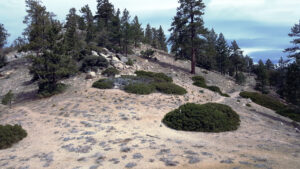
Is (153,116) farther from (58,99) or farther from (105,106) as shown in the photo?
(58,99)

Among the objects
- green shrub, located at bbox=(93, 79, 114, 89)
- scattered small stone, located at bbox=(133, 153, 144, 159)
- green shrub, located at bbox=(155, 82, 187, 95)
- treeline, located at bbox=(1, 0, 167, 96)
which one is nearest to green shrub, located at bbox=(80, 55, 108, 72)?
treeline, located at bbox=(1, 0, 167, 96)

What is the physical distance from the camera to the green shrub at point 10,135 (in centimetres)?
841

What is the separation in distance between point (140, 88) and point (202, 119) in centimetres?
875

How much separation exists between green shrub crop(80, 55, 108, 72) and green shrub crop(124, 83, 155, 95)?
830 cm

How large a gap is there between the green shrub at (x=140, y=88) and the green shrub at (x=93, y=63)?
8303 millimetres

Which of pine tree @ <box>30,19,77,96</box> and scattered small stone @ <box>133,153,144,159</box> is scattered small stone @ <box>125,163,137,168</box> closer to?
scattered small stone @ <box>133,153,144,159</box>

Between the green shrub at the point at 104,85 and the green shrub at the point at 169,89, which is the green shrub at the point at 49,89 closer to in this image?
the green shrub at the point at 104,85

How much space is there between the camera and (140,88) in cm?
1811

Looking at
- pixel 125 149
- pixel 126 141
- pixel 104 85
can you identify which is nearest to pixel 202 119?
pixel 126 141

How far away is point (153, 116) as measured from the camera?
12695 mm

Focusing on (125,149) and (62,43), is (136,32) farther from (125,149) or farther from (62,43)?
(125,149)

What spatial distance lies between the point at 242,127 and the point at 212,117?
7.65 feet

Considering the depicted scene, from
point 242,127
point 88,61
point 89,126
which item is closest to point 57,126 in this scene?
point 89,126

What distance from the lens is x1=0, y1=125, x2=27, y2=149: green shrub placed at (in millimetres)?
8406
